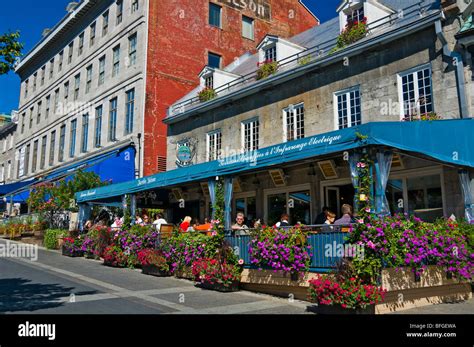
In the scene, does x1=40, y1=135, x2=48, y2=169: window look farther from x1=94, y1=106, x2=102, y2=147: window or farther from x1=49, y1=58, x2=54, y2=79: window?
x1=94, y1=106, x2=102, y2=147: window

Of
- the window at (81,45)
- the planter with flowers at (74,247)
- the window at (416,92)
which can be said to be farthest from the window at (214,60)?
the window at (416,92)

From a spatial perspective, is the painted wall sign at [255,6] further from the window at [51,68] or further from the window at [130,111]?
the window at [51,68]

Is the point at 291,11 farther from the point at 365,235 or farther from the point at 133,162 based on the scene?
the point at 365,235

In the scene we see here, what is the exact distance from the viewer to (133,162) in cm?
2556

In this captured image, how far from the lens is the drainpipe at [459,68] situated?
1195cm

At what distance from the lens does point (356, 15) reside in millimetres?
16453

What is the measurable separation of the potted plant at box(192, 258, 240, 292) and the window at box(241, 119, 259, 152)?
8.00m

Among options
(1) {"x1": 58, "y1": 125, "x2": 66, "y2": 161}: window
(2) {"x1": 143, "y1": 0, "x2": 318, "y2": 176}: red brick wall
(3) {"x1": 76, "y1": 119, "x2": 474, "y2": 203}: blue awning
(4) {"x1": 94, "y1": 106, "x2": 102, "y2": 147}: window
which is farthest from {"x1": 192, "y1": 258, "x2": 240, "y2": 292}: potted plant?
(1) {"x1": 58, "y1": 125, "x2": 66, "y2": 161}: window

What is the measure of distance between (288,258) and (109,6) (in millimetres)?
26524

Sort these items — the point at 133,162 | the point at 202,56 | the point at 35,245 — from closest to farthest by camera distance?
the point at 35,245
the point at 133,162
the point at 202,56

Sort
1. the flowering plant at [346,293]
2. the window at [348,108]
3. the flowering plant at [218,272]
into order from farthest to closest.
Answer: the window at [348,108] < the flowering plant at [218,272] < the flowering plant at [346,293]

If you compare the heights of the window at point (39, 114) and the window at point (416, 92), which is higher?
the window at point (39, 114)

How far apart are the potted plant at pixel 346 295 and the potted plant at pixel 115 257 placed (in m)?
8.99
